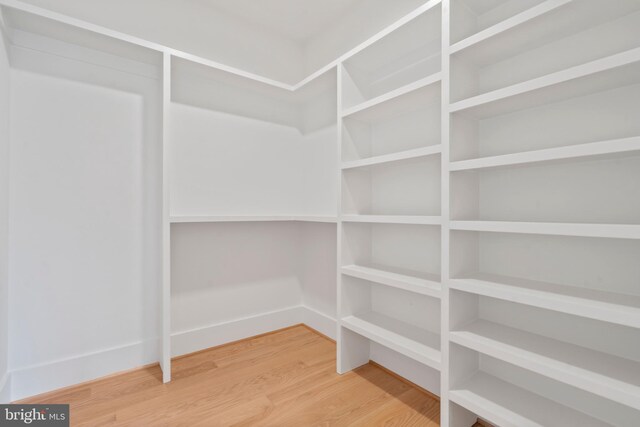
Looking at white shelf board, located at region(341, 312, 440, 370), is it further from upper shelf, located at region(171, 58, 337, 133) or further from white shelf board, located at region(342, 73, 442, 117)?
upper shelf, located at region(171, 58, 337, 133)

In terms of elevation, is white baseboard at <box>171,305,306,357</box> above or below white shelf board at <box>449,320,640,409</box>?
below

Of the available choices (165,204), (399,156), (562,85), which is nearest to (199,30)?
(165,204)

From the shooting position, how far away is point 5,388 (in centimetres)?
153

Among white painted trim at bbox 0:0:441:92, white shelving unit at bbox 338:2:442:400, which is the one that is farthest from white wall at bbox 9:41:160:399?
white shelving unit at bbox 338:2:442:400

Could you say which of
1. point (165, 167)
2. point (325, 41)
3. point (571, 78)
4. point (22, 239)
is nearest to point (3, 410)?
point (22, 239)

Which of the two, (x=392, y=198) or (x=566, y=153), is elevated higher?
(x=566, y=153)

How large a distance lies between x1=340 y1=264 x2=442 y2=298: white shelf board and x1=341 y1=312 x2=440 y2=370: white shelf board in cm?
29

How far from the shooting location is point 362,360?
2.03m

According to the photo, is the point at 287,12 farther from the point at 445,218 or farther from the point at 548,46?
the point at 445,218

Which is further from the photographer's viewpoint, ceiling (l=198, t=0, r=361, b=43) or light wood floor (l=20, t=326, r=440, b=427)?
ceiling (l=198, t=0, r=361, b=43)

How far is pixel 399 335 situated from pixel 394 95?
4.37 ft

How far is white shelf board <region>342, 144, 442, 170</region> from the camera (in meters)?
1.44

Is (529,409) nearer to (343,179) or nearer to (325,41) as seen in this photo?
(343,179)

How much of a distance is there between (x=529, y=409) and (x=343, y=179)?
1.44m
